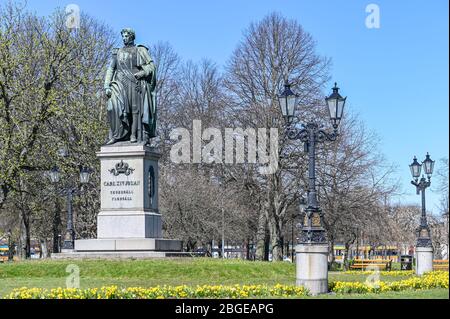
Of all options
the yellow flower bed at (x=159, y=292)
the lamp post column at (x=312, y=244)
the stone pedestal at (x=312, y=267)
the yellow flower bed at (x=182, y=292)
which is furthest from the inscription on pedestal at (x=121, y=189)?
the yellow flower bed at (x=159, y=292)

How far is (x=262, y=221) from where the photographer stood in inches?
1809

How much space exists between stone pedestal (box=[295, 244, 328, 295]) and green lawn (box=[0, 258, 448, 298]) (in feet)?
6.31

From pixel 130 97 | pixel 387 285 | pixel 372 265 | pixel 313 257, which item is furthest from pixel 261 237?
pixel 313 257

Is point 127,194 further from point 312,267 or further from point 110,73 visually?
point 312,267

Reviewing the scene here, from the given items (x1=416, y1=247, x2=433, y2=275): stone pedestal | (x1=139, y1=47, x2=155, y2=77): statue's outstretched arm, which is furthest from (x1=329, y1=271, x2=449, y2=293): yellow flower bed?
(x1=139, y1=47, x2=155, y2=77): statue's outstretched arm

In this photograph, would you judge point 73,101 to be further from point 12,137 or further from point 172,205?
point 172,205

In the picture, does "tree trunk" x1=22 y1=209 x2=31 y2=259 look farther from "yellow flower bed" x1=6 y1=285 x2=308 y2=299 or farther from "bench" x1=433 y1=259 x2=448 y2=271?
"yellow flower bed" x1=6 y1=285 x2=308 y2=299

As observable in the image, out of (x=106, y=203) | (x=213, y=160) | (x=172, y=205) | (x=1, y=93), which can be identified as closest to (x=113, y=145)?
Result: (x=106, y=203)

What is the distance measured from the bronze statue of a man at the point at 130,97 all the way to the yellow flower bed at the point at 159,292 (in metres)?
10.3

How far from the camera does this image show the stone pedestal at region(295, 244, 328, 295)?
62.2 ft

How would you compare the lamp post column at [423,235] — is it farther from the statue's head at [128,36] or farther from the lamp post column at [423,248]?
the statue's head at [128,36]

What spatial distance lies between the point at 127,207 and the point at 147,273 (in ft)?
15.2
